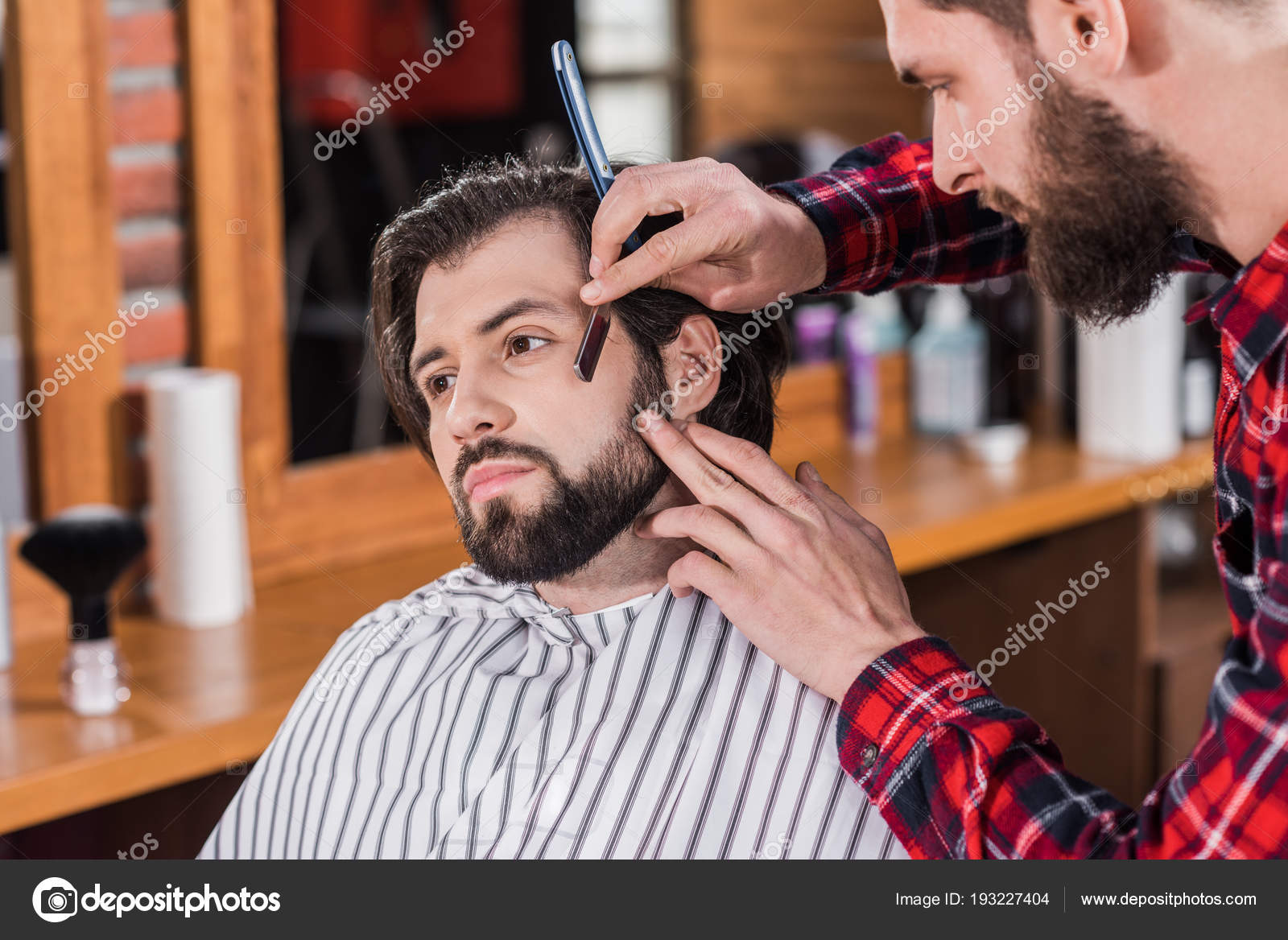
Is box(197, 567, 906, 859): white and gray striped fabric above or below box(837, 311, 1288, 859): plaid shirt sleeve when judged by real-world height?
below

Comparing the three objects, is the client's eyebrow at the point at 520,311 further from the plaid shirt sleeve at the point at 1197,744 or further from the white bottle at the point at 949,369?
the white bottle at the point at 949,369

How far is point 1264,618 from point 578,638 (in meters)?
0.68

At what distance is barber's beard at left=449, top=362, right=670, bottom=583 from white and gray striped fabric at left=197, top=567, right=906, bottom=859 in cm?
11

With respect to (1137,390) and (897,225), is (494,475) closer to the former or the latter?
(897,225)

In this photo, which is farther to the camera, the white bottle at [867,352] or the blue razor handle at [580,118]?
the white bottle at [867,352]

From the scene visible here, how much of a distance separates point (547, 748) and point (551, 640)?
134 mm

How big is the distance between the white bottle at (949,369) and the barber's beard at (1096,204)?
1758mm

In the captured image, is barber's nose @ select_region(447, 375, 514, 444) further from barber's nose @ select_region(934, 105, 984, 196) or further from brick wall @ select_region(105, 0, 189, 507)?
brick wall @ select_region(105, 0, 189, 507)

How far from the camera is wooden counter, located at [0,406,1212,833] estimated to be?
5.10 ft

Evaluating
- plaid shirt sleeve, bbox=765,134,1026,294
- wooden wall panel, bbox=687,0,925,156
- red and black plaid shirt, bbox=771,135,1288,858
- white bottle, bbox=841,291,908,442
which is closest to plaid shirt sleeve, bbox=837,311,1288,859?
red and black plaid shirt, bbox=771,135,1288,858

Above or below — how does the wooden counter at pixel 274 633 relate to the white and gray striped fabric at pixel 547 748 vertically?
below
